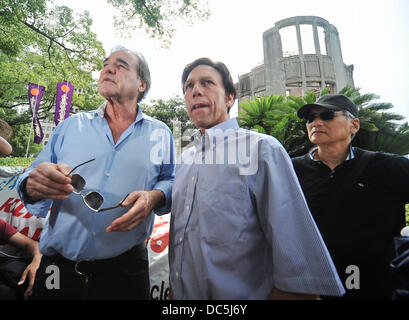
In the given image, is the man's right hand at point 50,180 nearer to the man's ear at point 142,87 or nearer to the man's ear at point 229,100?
the man's ear at point 142,87

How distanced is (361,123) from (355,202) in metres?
4.71

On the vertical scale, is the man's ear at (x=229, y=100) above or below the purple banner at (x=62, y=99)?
below

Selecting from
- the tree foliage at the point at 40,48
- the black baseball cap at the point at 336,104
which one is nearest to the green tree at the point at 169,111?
the tree foliage at the point at 40,48

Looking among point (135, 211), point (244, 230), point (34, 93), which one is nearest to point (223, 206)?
point (244, 230)

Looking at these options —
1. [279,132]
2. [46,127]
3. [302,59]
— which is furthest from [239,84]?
[46,127]

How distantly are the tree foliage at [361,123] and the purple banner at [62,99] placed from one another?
10329 mm

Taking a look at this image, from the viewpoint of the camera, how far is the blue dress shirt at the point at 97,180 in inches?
57.5

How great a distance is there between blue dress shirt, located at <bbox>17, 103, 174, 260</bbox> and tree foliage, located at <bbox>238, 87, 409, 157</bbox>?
5.08 m

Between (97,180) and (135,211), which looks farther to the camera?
(97,180)

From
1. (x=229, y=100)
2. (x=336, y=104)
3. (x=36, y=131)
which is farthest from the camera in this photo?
Answer: (x=36, y=131)

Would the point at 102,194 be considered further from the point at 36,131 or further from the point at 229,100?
the point at 36,131

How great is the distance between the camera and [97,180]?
5.09ft

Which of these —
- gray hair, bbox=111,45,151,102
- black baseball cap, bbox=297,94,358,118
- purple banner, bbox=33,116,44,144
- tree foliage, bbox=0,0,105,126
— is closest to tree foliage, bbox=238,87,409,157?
black baseball cap, bbox=297,94,358,118

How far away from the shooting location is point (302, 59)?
18078 mm
